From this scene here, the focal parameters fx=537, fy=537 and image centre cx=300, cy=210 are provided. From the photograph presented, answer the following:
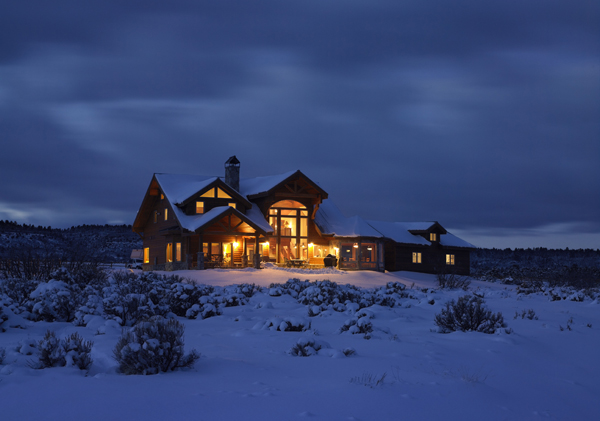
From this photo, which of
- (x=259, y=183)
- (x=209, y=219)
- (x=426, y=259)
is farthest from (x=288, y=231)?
(x=426, y=259)

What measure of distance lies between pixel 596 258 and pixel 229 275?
9083 centimetres

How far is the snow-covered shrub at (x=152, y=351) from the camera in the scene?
6.59 metres

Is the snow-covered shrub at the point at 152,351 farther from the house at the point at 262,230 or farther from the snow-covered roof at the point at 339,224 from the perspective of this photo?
the snow-covered roof at the point at 339,224

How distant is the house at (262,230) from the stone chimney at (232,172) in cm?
8

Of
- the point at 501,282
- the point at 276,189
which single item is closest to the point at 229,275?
the point at 276,189

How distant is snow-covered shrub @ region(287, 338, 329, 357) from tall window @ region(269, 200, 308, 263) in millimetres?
31434

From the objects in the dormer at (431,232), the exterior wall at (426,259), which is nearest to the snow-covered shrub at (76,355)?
the exterior wall at (426,259)

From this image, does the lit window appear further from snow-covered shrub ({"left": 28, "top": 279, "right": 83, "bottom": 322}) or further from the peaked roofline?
snow-covered shrub ({"left": 28, "top": 279, "right": 83, "bottom": 322})

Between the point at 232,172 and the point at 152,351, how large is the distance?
3497 centimetres

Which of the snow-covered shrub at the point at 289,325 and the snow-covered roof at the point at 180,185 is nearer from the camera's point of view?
the snow-covered shrub at the point at 289,325

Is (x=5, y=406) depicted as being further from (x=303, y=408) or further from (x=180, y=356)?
(x=303, y=408)

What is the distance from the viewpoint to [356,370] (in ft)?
23.6

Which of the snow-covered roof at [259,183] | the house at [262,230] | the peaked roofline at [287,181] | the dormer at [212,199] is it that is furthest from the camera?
the snow-covered roof at [259,183]

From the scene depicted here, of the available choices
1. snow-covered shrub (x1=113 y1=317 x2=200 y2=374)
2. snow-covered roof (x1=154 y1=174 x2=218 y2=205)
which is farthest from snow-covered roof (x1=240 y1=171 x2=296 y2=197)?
snow-covered shrub (x1=113 y1=317 x2=200 y2=374)
